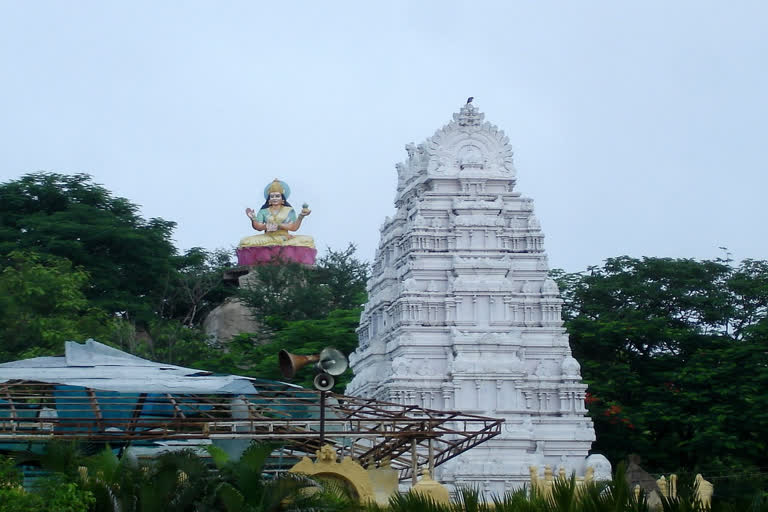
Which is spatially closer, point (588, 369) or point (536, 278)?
point (536, 278)

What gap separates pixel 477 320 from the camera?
53.4 meters

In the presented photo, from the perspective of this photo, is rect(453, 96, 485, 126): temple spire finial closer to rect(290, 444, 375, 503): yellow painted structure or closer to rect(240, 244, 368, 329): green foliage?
rect(240, 244, 368, 329): green foliage

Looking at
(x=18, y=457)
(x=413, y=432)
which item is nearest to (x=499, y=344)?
(x=413, y=432)

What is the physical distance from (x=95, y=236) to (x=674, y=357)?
26457mm

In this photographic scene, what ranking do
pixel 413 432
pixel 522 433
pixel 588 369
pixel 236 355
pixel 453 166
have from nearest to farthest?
pixel 413 432 < pixel 522 433 < pixel 453 166 < pixel 588 369 < pixel 236 355

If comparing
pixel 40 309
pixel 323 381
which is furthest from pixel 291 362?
pixel 40 309

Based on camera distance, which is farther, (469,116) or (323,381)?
(469,116)

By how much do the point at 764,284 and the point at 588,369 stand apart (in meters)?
8.60

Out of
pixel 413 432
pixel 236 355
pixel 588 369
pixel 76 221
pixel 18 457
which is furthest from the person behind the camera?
pixel 76 221

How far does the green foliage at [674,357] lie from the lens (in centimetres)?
5588

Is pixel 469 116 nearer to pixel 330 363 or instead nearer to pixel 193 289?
pixel 193 289

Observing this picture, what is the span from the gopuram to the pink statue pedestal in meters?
27.8

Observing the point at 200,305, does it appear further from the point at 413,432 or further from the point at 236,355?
the point at 413,432

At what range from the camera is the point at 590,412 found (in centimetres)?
5734
